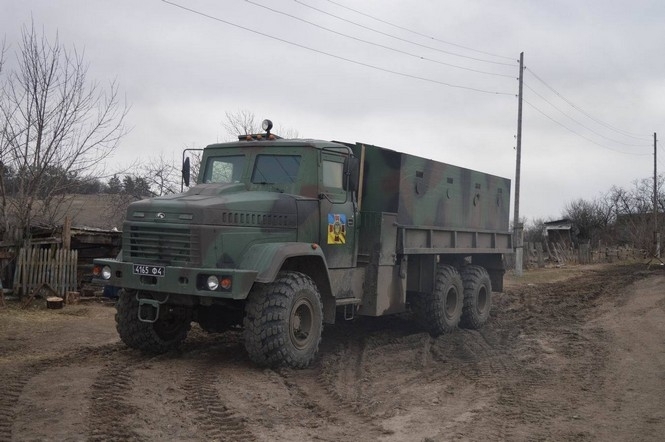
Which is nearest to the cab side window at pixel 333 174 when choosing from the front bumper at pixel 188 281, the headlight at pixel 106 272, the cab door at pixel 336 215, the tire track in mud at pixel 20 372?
the cab door at pixel 336 215

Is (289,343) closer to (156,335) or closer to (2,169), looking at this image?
(156,335)

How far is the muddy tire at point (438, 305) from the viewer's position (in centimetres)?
1093

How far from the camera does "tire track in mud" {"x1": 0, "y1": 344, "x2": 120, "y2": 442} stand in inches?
208

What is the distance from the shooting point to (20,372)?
698 centimetres

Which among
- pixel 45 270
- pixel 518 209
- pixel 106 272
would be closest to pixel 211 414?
pixel 106 272

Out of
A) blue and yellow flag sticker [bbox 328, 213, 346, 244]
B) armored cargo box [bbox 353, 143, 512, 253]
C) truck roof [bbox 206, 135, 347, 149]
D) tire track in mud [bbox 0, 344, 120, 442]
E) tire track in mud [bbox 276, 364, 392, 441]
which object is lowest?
tire track in mud [bbox 276, 364, 392, 441]

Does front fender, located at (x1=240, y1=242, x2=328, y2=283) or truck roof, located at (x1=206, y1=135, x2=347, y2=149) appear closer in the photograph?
front fender, located at (x1=240, y1=242, x2=328, y2=283)

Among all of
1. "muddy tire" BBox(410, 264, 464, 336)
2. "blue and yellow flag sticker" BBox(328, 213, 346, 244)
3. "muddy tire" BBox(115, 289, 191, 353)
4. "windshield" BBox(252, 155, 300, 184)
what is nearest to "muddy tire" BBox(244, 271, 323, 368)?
"blue and yellow flag sticker" BBox(328, 213, 346, 244)

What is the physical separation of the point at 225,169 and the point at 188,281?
2145 mm

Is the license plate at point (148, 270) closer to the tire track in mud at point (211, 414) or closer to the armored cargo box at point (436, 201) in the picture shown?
the tire track in mud at point (211, 414)

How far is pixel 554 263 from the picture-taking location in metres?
35.3

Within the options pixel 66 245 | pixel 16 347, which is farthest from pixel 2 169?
pixel 16 347

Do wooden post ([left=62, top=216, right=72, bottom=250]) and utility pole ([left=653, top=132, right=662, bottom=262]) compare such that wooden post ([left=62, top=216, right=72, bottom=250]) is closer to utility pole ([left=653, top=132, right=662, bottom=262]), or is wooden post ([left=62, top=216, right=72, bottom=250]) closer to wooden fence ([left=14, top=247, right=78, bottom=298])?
wooden fence ([left=14, top=247, right=78, bottom=298])

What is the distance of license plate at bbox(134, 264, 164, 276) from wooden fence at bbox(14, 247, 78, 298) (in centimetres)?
677
